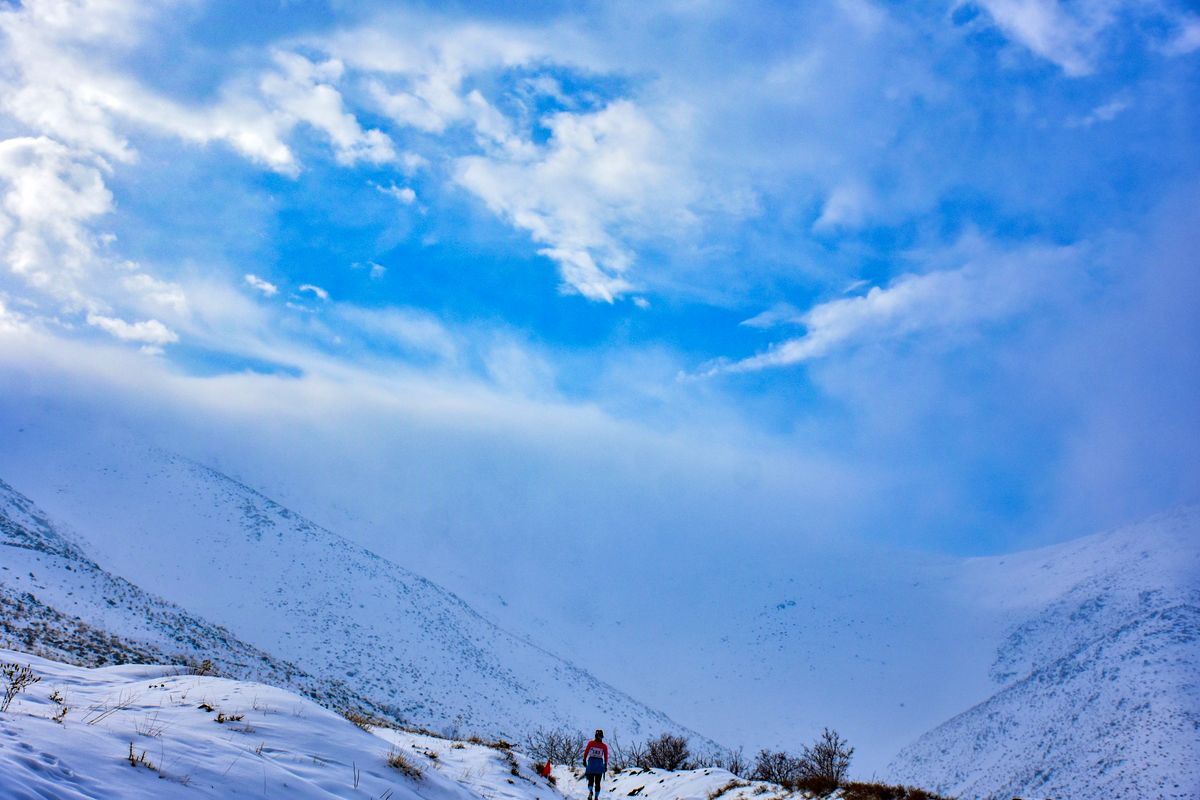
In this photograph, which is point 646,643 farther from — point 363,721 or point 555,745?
point 363,721

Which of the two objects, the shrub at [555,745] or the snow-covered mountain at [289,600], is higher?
the snow-covered mountain at [289,600]

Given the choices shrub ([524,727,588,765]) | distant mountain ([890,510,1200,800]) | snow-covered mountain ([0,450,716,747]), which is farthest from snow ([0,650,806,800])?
distant mountain ([890,510,1200,800])

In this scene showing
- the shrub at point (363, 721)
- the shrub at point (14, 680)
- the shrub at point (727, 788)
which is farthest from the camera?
the shrub at point (727, 788)

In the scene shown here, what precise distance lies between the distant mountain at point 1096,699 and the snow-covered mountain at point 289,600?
97.8ft

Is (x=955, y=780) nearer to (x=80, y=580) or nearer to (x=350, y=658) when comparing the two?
(x=350, y=658)

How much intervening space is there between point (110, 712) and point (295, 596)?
61.3 meters

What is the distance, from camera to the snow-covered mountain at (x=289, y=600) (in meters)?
43.4

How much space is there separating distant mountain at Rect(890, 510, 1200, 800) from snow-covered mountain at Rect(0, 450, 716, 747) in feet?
97.8

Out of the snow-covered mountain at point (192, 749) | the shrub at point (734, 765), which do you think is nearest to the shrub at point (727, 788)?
the snow-covered mountain at point (192, 749)

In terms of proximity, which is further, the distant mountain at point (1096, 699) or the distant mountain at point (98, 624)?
the distant mountain at point (1096, 699)

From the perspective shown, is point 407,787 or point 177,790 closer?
point 177,790

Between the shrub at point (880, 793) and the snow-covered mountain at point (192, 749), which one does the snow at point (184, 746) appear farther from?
the shrub at point (880, 793)

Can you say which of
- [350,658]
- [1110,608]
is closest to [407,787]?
[350,658]

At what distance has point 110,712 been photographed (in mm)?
9047
